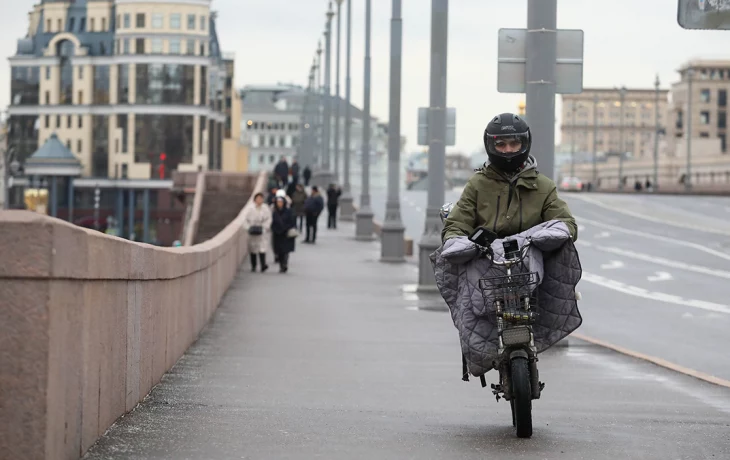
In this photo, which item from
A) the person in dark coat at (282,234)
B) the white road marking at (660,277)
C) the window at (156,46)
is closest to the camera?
the person in dark coat at (282,234)

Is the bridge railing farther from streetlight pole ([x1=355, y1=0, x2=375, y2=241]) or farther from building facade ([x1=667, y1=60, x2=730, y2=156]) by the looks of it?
building facade ([x1=667, y1=60, x2=730, y2=156])

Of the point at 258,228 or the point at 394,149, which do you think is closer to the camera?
the point at 258,228

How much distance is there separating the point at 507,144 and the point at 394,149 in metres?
25.3

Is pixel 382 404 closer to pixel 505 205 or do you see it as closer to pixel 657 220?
pixel 505 205

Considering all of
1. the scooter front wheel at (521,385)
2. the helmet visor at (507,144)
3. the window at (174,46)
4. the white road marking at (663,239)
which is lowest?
the white road marking at (663,239)

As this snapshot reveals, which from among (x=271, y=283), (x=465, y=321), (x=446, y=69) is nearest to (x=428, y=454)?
(x=465, y=321)

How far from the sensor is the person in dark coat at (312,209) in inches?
1693

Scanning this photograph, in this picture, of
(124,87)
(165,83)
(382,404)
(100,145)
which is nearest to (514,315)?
(382,404)

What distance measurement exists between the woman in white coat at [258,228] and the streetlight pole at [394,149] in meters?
4.09

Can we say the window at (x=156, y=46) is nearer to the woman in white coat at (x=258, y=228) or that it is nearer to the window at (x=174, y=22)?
the window at (x=174, y=22)

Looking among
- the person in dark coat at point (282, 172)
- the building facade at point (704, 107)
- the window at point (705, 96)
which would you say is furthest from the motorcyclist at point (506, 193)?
the window at point (705, 96)

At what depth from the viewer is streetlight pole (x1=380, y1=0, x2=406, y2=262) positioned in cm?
3309

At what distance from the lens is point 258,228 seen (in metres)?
30.3

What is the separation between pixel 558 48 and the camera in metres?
14.7
